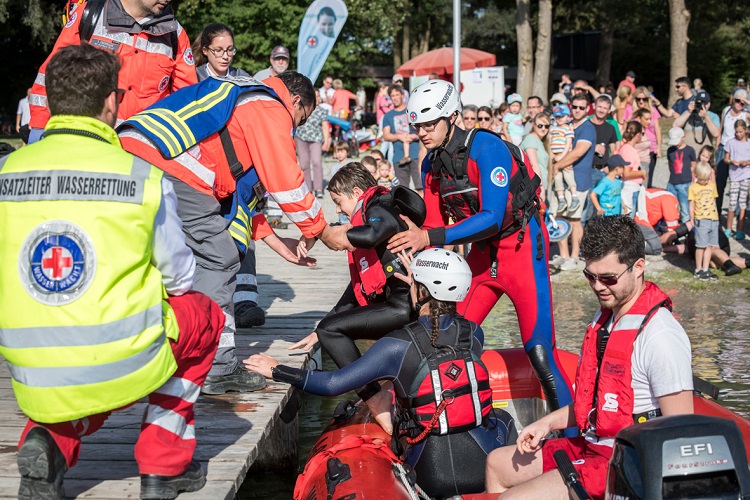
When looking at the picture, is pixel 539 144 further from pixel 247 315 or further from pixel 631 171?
pixel 247 315

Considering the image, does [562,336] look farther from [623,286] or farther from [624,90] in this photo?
[624,90]

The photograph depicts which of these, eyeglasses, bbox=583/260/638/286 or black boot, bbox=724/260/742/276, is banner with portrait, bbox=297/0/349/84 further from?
eyeglasses, bbox=583/260/638/286

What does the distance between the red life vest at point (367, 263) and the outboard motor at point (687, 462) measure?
259 centimetres

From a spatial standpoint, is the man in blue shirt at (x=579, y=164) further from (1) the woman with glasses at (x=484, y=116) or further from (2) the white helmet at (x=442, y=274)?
(2) the white helmet at (x=442, y=274)

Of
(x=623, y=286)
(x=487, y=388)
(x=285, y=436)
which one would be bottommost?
(x=285, y=436)

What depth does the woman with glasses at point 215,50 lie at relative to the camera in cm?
667

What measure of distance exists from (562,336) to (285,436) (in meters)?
3.68

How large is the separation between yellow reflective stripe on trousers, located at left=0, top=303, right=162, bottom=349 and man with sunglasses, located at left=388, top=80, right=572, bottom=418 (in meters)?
2.23

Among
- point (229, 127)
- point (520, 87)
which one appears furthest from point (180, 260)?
point (520, 87)

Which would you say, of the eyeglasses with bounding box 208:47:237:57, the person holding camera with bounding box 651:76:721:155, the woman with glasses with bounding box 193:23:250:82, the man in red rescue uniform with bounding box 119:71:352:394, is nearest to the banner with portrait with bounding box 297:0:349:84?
the person holding camera with bounding box 651:76:721:155

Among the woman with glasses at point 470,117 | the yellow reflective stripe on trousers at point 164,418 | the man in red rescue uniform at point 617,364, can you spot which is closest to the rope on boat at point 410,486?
the man in red rescue uniform at point 617,364

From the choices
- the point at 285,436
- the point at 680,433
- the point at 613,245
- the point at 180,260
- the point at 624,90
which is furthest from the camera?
the point at 624,90

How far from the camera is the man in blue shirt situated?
38.0 feet

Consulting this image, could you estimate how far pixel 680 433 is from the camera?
318cm
